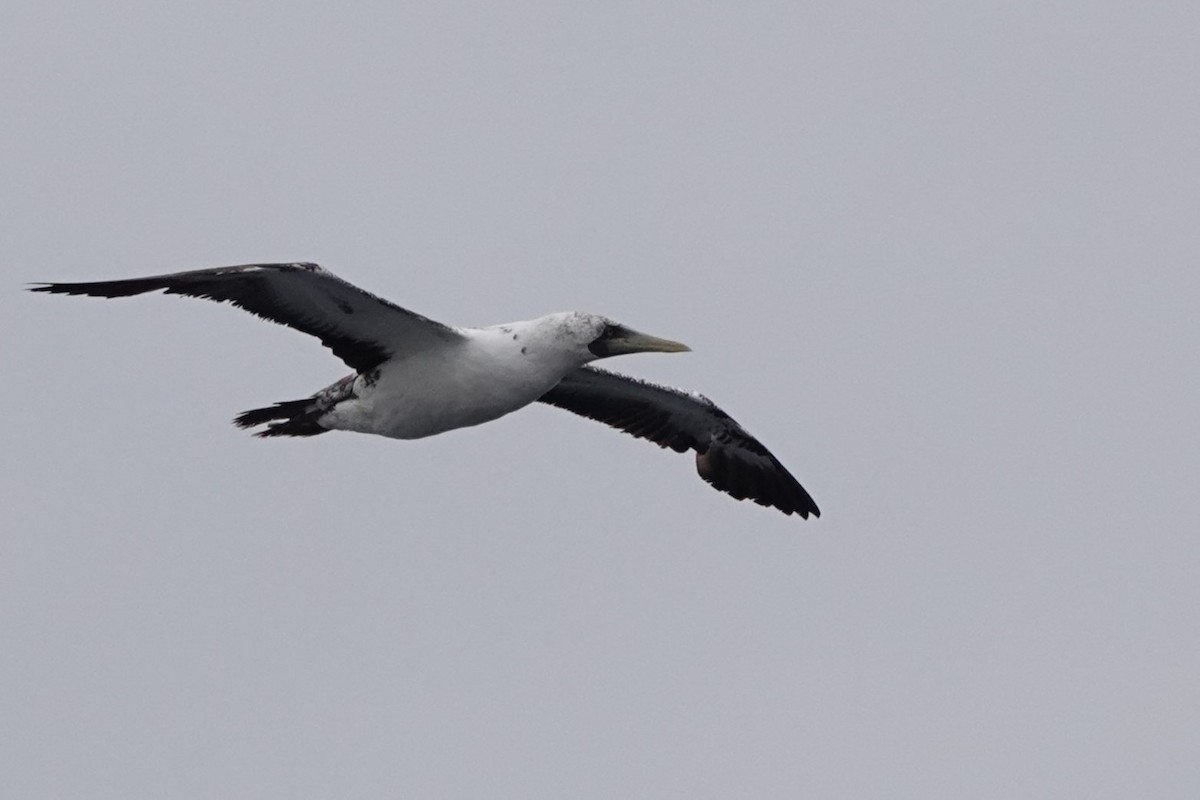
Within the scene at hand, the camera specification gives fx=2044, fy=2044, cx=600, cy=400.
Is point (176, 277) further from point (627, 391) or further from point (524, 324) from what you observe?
point (627, 391)

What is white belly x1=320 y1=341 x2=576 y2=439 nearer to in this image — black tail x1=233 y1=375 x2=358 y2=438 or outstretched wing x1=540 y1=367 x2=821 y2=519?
black tail x1=233 y1=375 x2=358 y2=438

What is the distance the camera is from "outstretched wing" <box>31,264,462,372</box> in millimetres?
15586

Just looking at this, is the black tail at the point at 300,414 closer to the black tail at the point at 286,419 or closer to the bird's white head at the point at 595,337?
the black tail at the point at 286,419

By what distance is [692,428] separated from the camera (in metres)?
21.5

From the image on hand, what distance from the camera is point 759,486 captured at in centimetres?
2191

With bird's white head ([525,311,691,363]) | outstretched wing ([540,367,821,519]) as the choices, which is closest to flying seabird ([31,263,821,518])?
bird's white head ([525,311,691,363])

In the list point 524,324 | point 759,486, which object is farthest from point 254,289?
point 759,486

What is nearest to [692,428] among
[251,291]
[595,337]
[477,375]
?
[595,337]

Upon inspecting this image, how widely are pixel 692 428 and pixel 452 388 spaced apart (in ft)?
16.5

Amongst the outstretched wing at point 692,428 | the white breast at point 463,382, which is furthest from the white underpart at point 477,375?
the outstretched wing at point 692,428

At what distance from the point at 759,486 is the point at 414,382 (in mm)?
5876

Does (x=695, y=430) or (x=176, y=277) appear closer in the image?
(x=176, y=277)

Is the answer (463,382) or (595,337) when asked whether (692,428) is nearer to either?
(595,337)

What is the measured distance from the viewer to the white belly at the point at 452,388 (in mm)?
16953
